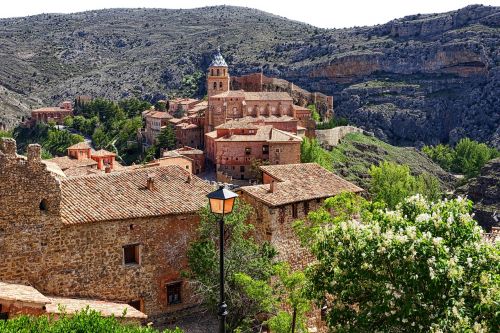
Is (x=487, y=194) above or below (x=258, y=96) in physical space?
below

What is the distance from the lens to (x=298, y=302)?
17.1m

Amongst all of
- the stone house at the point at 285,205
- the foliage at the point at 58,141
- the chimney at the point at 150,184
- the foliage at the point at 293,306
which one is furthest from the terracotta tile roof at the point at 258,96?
the foliage at the point at 293,306

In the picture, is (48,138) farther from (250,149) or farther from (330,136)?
(250,149)

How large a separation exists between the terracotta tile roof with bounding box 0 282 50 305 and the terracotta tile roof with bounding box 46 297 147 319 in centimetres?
55

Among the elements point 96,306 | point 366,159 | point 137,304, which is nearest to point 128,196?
point 137,304

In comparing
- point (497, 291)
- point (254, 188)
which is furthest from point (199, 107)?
point (497, 291)

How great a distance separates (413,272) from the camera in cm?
1202

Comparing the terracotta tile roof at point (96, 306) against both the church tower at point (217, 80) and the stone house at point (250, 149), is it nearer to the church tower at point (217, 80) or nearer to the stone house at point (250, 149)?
the stone house at point (250, 149)

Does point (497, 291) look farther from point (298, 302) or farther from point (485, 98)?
point (485, 98)

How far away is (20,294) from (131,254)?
15.2 ft

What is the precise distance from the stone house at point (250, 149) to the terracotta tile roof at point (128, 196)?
34545 millimetres


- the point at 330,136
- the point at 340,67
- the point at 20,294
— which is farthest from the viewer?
the point at 340,67

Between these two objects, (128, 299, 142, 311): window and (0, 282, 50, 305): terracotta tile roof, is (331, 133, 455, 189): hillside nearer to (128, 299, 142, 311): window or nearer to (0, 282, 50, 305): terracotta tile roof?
(128, 299, 142, 311): window

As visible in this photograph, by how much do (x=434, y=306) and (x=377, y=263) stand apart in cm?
147
